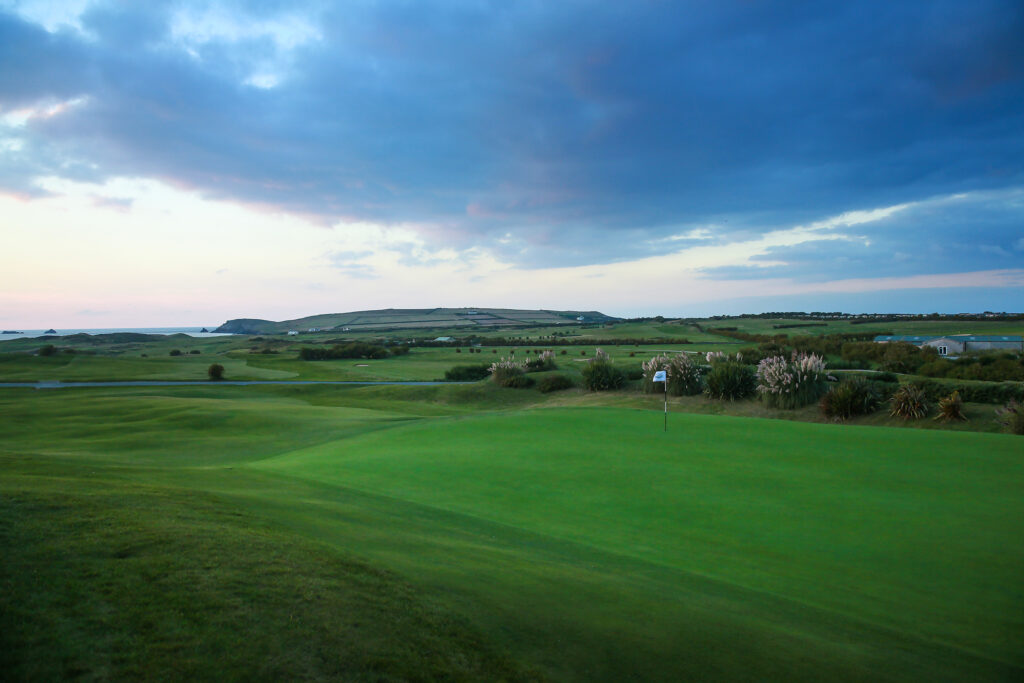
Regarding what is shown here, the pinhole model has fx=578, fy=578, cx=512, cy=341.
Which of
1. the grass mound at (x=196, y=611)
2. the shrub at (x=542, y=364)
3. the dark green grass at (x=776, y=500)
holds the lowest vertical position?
the dark green grass at (x=776, y=500)

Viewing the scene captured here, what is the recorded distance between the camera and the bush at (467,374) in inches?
1699

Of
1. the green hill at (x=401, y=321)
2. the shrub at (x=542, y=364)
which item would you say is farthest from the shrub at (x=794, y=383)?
the green hill at (x=401, y=321)

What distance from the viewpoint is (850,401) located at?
823 inches

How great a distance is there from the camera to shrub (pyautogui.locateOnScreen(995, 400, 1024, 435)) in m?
16.7

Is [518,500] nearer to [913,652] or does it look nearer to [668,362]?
[913,652]

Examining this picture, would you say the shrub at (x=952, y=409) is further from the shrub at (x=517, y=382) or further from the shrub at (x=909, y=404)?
the shrub at (x=517, y=382)

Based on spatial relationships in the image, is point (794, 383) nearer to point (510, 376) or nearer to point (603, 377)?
point (603, 377)

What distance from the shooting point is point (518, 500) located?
8.91 metres

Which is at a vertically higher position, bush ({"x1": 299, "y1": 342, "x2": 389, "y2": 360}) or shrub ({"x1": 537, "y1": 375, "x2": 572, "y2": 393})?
bush ({"x1": 299, "y1": 342, "x2": 389, "y2": 360})

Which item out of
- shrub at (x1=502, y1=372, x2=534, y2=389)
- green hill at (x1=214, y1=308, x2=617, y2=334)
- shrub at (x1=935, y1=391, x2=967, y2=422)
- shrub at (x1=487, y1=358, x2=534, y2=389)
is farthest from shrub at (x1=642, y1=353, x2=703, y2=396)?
green hill at (x1=214, y1=308, x2=617, y2=334)

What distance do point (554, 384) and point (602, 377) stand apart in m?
2.98

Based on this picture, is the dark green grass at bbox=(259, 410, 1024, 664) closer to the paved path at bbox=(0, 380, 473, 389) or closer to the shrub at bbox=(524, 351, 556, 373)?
the shrub at bbox=(524, 351, 556, 373)

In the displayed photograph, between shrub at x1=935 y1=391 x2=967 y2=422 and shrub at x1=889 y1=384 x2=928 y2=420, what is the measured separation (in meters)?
0.50

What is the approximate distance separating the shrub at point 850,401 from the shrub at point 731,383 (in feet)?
13.1
